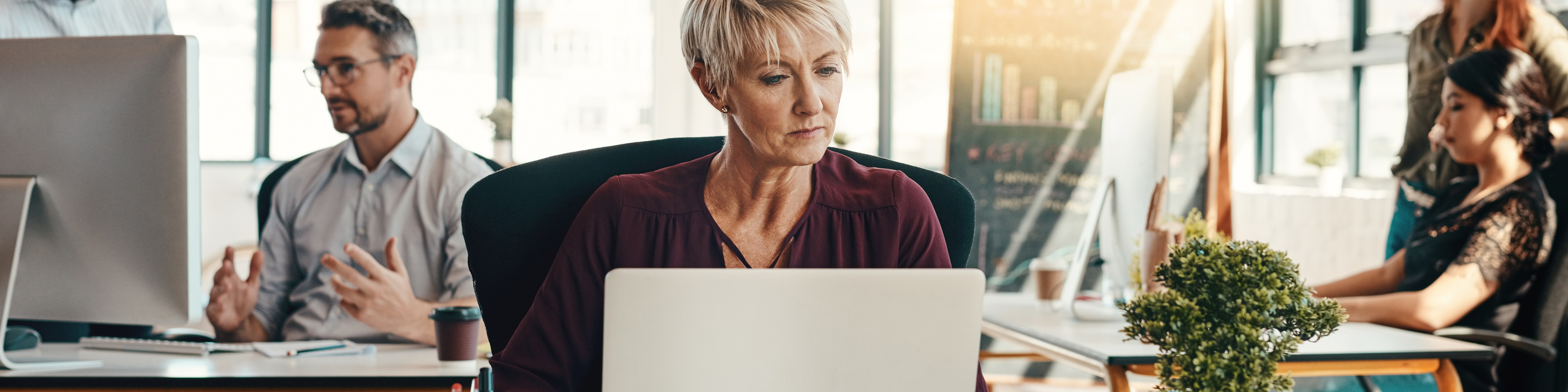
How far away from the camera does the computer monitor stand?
51.5 inches

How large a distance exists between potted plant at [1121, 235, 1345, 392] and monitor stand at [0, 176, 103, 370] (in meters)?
1.44

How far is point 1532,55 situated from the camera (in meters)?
2.92

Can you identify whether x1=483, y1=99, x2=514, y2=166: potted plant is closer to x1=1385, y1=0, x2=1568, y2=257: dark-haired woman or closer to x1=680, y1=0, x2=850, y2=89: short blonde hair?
x1=1385, y1=0, x2=1568, y2=257: dark-haired woman

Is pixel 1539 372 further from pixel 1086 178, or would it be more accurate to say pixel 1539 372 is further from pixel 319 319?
pixel 319 319

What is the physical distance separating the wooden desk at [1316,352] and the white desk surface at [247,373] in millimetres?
874

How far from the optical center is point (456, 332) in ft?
5.16

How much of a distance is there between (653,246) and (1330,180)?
4.19 meters

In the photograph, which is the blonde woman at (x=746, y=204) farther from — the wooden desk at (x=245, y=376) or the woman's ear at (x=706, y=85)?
the wooden desk at (x=245, y=376)

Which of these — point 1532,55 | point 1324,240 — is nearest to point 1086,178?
point 1324,240

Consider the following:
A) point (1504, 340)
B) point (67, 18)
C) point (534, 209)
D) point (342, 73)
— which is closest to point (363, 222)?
point (342, 73)

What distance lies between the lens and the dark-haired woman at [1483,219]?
2.43 metres

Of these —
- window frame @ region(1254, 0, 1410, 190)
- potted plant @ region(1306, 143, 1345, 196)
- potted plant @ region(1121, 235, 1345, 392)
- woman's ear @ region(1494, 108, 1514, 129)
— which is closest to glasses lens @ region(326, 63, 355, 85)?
→ potted plant @ region(1121, 235, 1345, 392)

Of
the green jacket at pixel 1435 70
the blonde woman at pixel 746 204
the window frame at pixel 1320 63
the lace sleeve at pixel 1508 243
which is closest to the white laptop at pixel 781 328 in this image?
the blonde woman at pixel 746 204

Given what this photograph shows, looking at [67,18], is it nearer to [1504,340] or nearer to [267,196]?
[267,196]
